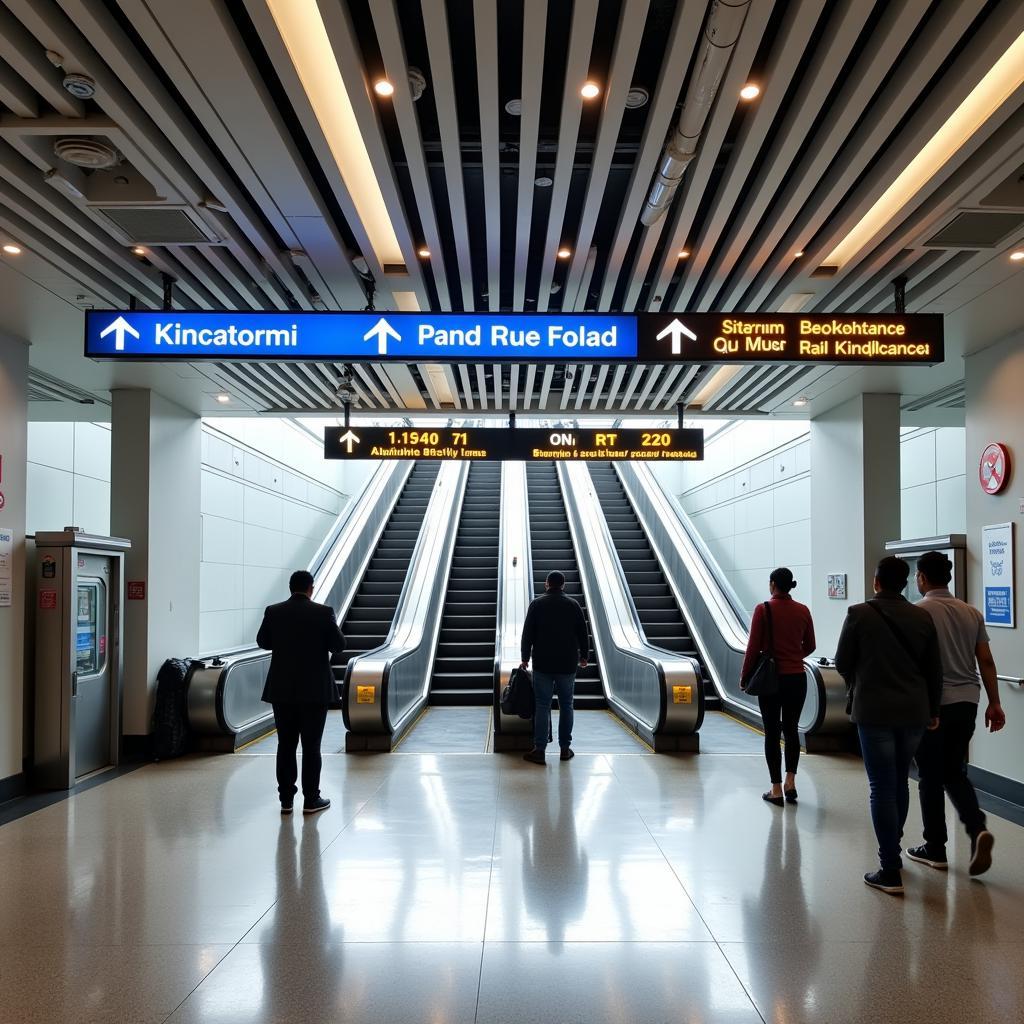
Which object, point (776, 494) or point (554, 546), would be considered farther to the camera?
point (554, 546)

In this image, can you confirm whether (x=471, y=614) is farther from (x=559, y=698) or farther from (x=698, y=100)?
(x=698, y=100)

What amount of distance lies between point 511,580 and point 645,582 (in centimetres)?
261

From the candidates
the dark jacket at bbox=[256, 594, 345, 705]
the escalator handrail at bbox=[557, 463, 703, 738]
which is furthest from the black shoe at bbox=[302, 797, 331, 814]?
the escalator handrail at bbox=[557, 463, 703, 738]

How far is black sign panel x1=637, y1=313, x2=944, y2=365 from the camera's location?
5203mm

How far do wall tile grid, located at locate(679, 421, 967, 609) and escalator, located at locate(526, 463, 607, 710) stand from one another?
2609 millimetres

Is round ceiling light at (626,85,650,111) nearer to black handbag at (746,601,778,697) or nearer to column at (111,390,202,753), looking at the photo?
black handbag at (746,601,778,697)

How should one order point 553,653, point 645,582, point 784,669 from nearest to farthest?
point 784,669, point 553,653, point 645,582

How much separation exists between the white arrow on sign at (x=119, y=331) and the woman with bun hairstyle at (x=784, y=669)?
458 cm

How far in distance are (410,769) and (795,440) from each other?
7156 millimetres

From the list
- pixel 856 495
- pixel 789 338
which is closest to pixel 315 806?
pixel 789 338

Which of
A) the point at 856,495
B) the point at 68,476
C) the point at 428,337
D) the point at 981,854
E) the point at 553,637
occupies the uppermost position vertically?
the point at 428,337

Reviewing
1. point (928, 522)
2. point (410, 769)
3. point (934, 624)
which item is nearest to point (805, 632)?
point (934, 624)

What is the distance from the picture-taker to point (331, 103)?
13.8 ft

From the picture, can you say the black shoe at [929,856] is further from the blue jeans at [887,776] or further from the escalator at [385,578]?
the escalator at [385,578]
